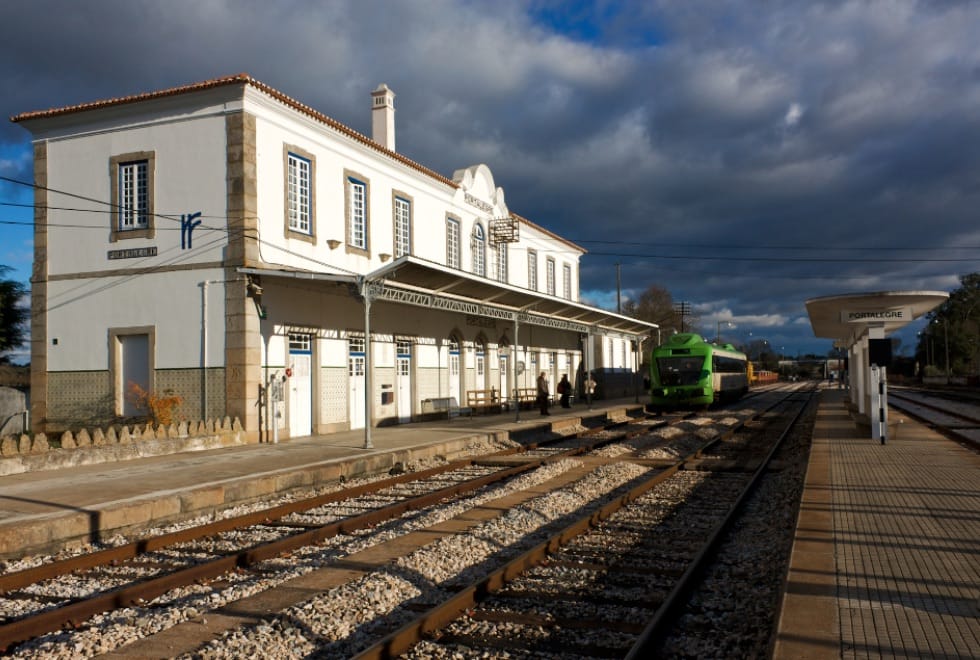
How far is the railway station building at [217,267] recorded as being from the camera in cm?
1806

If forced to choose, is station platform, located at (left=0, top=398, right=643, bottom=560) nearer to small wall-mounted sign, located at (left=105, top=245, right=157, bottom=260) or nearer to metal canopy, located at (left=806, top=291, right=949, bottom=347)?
small wall-mounted sign, located at (left=105, top=245, right=157, bottom=260)

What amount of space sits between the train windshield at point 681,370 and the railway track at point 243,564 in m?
18.5

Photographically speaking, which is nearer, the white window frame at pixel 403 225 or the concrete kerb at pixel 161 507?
the concrete kerb at pixel 161 507

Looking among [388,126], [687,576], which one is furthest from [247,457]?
[388,126]

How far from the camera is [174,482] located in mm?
11719

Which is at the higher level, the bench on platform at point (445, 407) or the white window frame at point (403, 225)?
the white window frame at point (403, 225)

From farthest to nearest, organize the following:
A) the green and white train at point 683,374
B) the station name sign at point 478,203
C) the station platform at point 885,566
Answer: the green and white train at point 683,374
the station name sign at point 478,203
the station platform at point 885,566

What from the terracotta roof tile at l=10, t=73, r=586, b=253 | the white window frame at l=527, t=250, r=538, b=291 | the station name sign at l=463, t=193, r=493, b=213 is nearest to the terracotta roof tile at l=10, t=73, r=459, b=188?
the terracotta roof tile at l=10, t=73, r=586, b=253

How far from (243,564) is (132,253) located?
13.9 metres

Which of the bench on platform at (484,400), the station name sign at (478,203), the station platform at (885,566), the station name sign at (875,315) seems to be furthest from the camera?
the station name sign at (478,203)

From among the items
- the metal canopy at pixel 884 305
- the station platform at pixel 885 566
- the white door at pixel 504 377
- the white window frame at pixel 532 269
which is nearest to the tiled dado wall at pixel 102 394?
the station platform at pixel 885 566

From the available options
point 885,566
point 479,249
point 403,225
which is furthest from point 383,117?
point 885,566

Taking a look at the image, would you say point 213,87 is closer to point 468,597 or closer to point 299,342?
point 299,342

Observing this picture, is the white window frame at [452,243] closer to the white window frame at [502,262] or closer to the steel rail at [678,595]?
the white window frame at [502,262]
